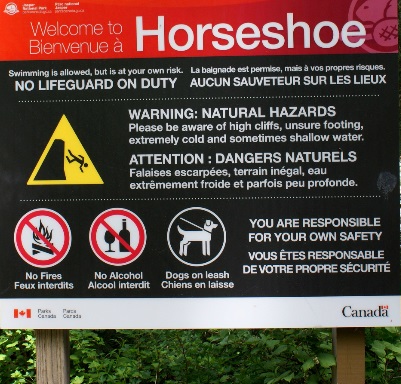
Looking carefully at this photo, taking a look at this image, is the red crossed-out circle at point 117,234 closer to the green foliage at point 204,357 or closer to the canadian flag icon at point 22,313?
the canadian flag icon at point 22,313

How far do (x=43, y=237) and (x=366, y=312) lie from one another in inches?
62.4

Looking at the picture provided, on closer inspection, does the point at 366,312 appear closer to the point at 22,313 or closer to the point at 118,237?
the point at 118,237

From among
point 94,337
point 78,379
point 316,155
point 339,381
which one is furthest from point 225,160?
point 94,337

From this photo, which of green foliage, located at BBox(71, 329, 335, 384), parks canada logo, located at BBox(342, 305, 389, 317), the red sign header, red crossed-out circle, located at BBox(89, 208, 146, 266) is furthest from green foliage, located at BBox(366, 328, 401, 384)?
the red sign header

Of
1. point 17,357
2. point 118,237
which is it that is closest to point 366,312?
point 118,237

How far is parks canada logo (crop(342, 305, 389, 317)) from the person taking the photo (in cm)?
313

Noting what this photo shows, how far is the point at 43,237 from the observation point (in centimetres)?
323

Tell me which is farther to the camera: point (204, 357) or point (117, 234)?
point (204, 357)

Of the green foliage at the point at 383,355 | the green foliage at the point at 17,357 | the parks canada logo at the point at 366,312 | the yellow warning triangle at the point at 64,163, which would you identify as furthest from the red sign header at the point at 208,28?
the green foliage at the point at 17,357

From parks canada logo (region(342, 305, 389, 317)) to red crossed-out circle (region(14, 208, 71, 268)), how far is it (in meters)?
1.36

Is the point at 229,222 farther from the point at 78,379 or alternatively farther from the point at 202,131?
the point at 78,379

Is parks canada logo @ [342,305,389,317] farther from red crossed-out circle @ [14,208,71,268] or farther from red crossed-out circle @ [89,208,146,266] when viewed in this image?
red crossed-out circle @ [14,208,71,268]

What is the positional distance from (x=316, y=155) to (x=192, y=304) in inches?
36.3

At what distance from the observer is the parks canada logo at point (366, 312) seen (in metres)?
3.13
